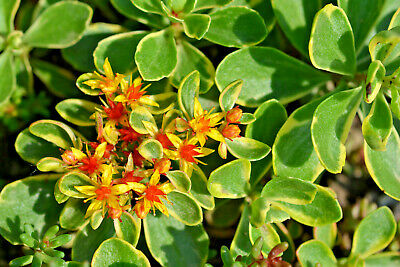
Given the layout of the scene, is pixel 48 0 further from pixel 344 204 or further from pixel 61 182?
pixel 344 204

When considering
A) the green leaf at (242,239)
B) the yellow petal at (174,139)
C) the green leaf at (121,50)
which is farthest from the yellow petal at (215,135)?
the green leaf at (121,50)

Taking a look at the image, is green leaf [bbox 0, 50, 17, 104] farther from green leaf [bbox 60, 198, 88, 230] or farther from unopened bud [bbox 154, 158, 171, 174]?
unopened bud [bbox 154, 158, 171, 174]

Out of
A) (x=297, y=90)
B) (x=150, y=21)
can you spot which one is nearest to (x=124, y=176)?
(x=150, y=21)

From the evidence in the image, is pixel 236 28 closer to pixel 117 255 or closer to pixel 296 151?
pixel 296 151

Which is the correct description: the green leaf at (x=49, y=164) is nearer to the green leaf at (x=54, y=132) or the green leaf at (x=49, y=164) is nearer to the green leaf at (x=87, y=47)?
the green leaf at (x=54, y=132)

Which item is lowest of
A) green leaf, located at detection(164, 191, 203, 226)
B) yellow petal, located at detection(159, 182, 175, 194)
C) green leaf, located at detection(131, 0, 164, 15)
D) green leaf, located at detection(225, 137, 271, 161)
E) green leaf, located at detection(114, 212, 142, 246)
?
green leaf, located at detection(114, 212, 142, 246)

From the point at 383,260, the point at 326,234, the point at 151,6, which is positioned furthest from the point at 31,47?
the point at 383,260

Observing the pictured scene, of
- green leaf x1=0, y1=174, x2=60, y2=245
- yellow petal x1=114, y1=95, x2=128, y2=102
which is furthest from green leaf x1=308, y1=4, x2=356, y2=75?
green leaf x1=0, y1=174, x2=60, y2=245

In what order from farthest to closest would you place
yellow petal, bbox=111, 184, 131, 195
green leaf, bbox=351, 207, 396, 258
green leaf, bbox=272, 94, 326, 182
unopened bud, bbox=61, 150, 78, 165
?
green leaf, bbox=351, 207, 396, 258 < green leaf, bbox=272, 94, 326, 182 < unopened bud, bbox=61, 150, 78, 165 < yellow petal, bbox=111, 184, 131, 195
